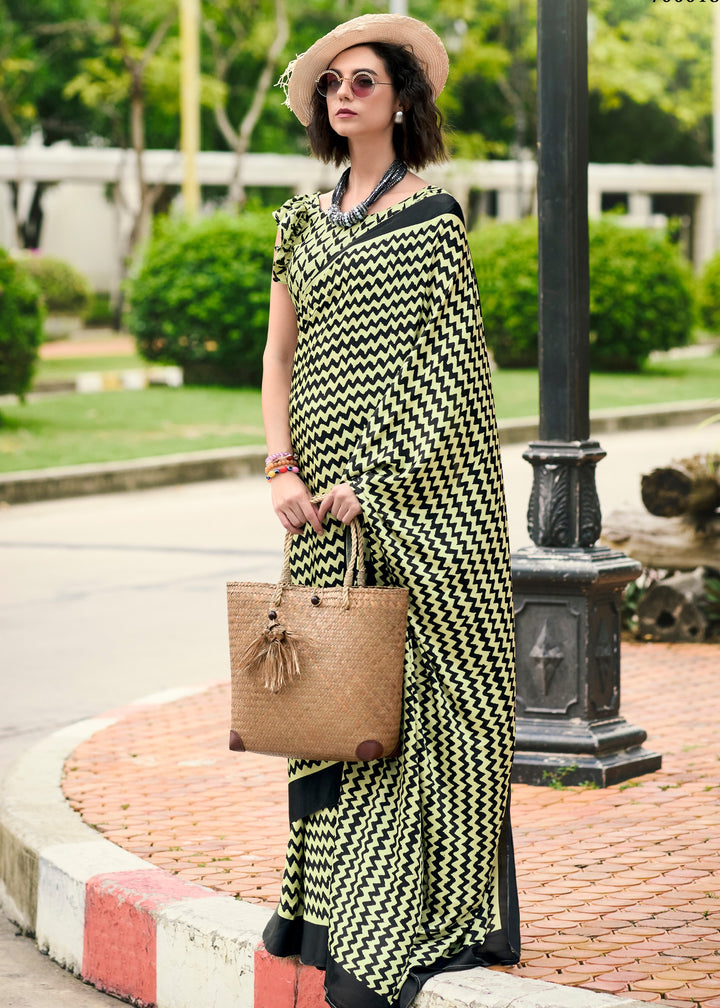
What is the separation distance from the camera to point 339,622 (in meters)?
3.01

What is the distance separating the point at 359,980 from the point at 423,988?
122 mm

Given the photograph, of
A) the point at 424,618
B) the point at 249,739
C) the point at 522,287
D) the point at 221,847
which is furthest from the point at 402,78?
the point at 522,287

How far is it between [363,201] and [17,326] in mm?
12231

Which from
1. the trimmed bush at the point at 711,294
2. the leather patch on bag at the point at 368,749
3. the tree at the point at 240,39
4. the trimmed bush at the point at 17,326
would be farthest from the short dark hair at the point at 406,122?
the tree at the point at 240,39

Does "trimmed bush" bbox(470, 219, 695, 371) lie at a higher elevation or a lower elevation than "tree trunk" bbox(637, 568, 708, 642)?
higher

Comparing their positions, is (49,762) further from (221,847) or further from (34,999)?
(34,999)

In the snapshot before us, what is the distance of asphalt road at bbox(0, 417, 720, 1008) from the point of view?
629 cm

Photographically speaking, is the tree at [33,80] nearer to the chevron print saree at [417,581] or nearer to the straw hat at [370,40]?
the straw hat at [370,40]

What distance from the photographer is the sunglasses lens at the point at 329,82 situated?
3.20 meters

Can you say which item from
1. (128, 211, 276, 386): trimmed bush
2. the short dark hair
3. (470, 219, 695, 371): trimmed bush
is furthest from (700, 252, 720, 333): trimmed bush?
the short dark hair

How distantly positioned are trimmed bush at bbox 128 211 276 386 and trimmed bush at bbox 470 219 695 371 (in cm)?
350

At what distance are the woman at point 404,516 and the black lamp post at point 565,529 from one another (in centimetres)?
162

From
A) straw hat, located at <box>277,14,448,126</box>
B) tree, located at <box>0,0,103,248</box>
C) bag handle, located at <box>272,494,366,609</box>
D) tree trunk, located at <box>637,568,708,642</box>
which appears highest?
tree, located at <box>0,0,103,248</box>

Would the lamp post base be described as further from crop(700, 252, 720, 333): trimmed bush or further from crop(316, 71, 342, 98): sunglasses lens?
crop(700, 252, 720, 333): trimmed bush
